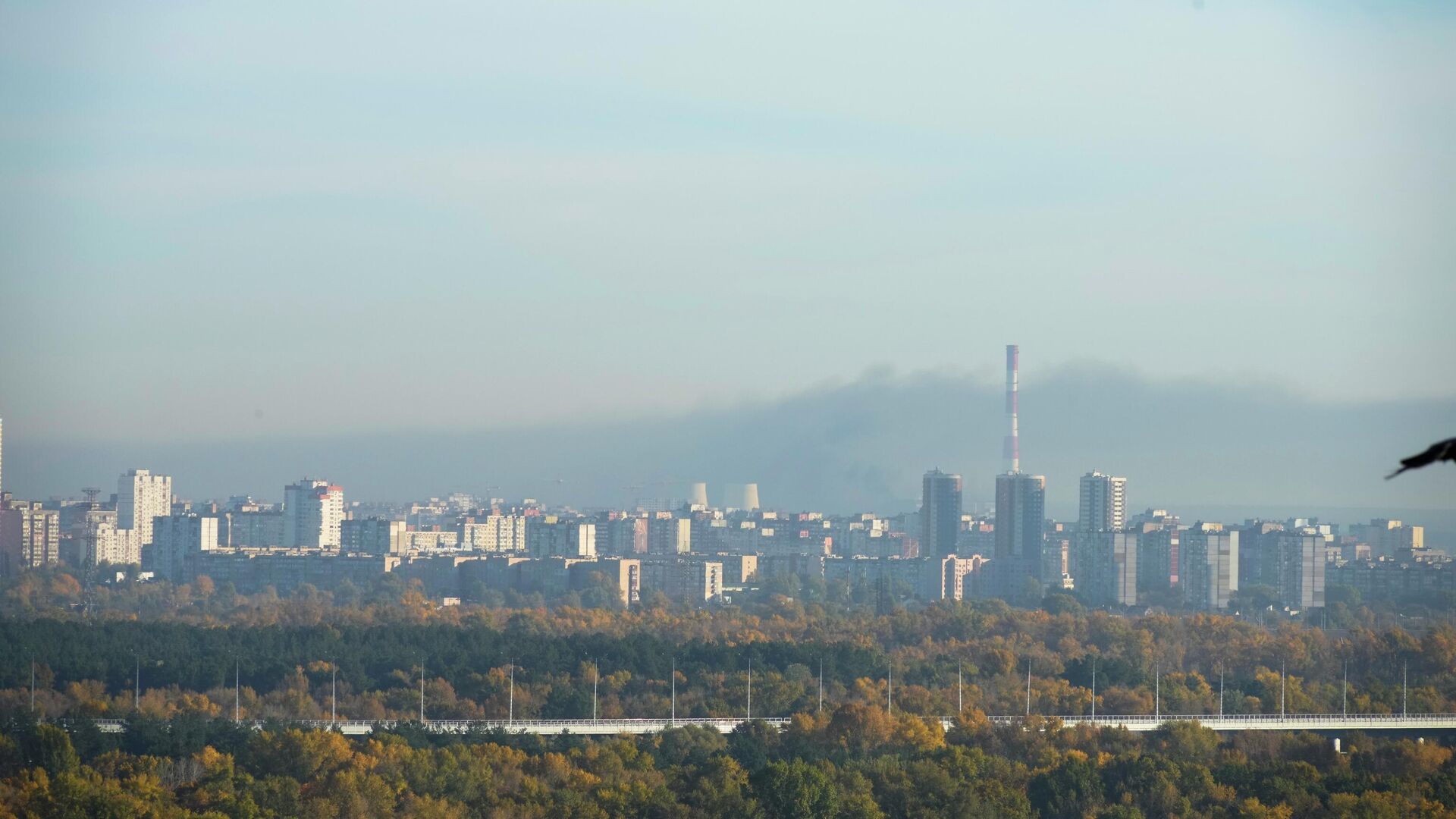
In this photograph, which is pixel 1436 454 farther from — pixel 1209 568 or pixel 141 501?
pixel 141 501

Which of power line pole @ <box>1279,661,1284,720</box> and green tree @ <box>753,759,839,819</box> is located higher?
green tree @ <box>753,759,839,819</box>

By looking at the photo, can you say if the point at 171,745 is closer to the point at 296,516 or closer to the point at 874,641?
the point at 874,641

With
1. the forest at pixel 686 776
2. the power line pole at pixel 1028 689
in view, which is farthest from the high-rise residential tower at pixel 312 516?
the forest at pixel 686 776

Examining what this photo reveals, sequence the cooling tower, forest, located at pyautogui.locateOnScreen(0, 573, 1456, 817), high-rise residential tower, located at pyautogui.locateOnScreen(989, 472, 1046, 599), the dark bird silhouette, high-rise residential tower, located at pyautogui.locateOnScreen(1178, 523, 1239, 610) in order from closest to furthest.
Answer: the dark bird silhouette
forest, located at pyautogui.locateOnScreen(0, 573, 1456, 817)
high-rise residential tower, located at pyautogui.locateOnScreen(1178, 523, 1239, 610)
high-rise residential tower, located at pyautogui.locateOnScreen(989, 472, 1046, 599)
the cooling tower

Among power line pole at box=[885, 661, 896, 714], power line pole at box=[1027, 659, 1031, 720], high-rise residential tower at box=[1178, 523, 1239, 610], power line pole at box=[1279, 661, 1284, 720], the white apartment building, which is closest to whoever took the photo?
power line pole at box=[885, 661, 896, 714]

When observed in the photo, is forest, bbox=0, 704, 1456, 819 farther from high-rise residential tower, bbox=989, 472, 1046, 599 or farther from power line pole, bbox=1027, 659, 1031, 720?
high-rise residential tower, bbox=989, 472, 1046, 599

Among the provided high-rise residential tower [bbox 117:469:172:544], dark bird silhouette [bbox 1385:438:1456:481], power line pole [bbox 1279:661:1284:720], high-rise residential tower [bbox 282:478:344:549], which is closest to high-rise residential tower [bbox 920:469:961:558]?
high-rise residential tower [bbox 282:478:344:549]

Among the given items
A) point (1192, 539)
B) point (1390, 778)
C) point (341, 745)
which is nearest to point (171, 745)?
point (341, 745)
